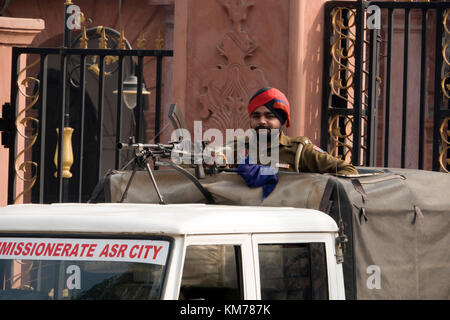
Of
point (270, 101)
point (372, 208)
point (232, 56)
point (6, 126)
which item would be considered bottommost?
point (372, 208)

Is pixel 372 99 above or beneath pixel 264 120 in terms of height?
above

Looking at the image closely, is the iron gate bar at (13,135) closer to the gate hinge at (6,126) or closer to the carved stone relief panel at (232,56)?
the gate hinge at (6,126)

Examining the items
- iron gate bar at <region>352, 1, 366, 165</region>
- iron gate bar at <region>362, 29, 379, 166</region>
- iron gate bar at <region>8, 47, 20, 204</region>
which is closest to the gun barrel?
iron gate bar at <region>352, 1, 366, 165</region>

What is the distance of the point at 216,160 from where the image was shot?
17.0ft

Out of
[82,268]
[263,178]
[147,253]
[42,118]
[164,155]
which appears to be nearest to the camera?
[147,253]

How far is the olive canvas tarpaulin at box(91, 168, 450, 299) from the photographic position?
15.2ft

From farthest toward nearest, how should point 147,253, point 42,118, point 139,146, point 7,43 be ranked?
point 7,43 < point 42,118 < point 139,146 < point 147,253

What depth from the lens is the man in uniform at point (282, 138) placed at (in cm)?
A: 537

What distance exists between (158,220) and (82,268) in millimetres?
320

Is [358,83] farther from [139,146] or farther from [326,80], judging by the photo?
[139,146]

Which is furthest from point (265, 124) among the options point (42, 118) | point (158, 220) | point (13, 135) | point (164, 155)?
point (13, 135)

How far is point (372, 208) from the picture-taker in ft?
15.6

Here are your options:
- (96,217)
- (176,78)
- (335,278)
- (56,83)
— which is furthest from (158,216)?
(56,83)

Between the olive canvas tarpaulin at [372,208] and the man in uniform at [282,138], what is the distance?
0.28m
